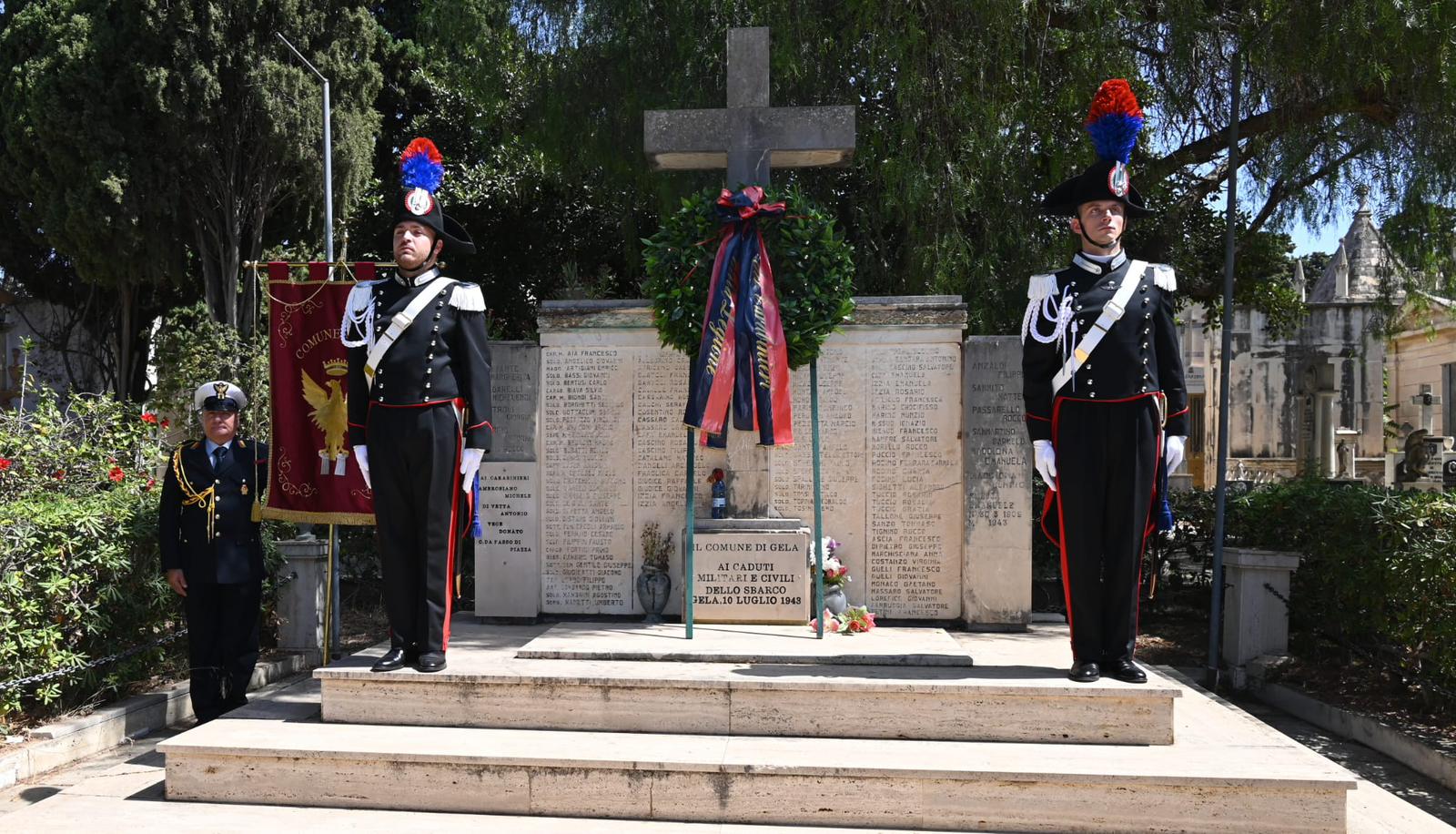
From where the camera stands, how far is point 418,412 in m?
5.28

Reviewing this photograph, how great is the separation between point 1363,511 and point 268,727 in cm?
657

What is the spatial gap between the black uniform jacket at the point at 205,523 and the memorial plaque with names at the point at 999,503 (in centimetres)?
454

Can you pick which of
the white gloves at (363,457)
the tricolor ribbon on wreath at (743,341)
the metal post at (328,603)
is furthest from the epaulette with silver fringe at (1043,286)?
the metal post at (328,603)

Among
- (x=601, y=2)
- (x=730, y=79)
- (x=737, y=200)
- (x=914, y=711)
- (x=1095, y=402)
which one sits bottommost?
(x=914, y=711)

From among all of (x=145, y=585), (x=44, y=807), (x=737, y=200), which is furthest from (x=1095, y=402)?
(x=145, y=585)

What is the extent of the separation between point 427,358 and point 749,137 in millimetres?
2496

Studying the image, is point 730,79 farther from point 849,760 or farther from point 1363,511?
point 1363,511

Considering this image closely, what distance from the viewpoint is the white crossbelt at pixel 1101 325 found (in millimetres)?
5008

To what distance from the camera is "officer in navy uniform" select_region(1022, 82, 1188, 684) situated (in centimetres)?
502

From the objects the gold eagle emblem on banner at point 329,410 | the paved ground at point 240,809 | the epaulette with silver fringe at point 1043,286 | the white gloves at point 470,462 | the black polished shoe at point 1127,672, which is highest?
the epaulette with silver fringe at point 1043,286

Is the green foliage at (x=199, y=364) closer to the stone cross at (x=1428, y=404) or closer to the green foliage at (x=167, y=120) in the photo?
the green foliage at (x=167, y=120)

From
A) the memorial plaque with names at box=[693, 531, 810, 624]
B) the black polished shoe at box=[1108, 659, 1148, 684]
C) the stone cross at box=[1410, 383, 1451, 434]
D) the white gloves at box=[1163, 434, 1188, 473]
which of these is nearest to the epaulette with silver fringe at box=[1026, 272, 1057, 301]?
the white gloves at box=[1163, 434, 1188, 473]

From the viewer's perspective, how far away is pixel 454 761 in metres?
4.66

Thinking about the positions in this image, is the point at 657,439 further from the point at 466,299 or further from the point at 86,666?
the point at 86,666
